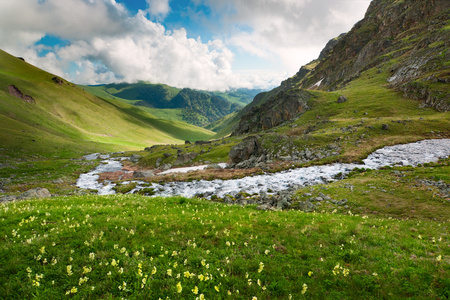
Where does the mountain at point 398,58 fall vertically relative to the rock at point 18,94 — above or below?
above

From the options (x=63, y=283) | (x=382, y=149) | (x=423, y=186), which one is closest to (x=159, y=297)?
(x=63, y=283)

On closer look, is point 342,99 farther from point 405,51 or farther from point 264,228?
point 264,228

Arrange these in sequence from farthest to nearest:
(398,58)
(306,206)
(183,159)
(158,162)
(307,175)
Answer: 1. (398,58)
2. (158,162)
3. (183,159)
4. (307,175)
5. (306,206)

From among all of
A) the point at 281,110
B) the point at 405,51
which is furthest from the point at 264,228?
the point at 405,51

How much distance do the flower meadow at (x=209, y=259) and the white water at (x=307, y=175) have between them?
18.1 metres

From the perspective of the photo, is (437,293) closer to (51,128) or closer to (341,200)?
(341,200)

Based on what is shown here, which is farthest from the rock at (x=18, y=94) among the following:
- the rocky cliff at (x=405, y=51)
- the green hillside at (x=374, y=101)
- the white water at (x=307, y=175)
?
the rocky cliff at (x=405, y=51)

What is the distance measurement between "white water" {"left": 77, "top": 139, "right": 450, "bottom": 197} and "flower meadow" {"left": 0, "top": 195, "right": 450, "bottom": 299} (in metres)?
18.1

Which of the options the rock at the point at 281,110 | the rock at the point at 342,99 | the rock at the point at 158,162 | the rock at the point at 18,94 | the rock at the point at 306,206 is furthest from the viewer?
the rock at the point at 18,94

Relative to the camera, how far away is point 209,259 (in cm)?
756

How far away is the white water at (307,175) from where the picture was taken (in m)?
30.1

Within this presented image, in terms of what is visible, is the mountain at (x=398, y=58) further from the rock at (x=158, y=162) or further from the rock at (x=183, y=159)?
the rock at (x=158, y=162)

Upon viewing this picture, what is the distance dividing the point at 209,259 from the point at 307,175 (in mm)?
29280

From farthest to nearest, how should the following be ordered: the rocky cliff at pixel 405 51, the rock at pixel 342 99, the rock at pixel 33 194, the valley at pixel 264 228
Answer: the rock at pixel 342 99 → the rocky cliff at pixel 405 51 → the rock at pixel 33 194 → the valley at pixel 264 228
